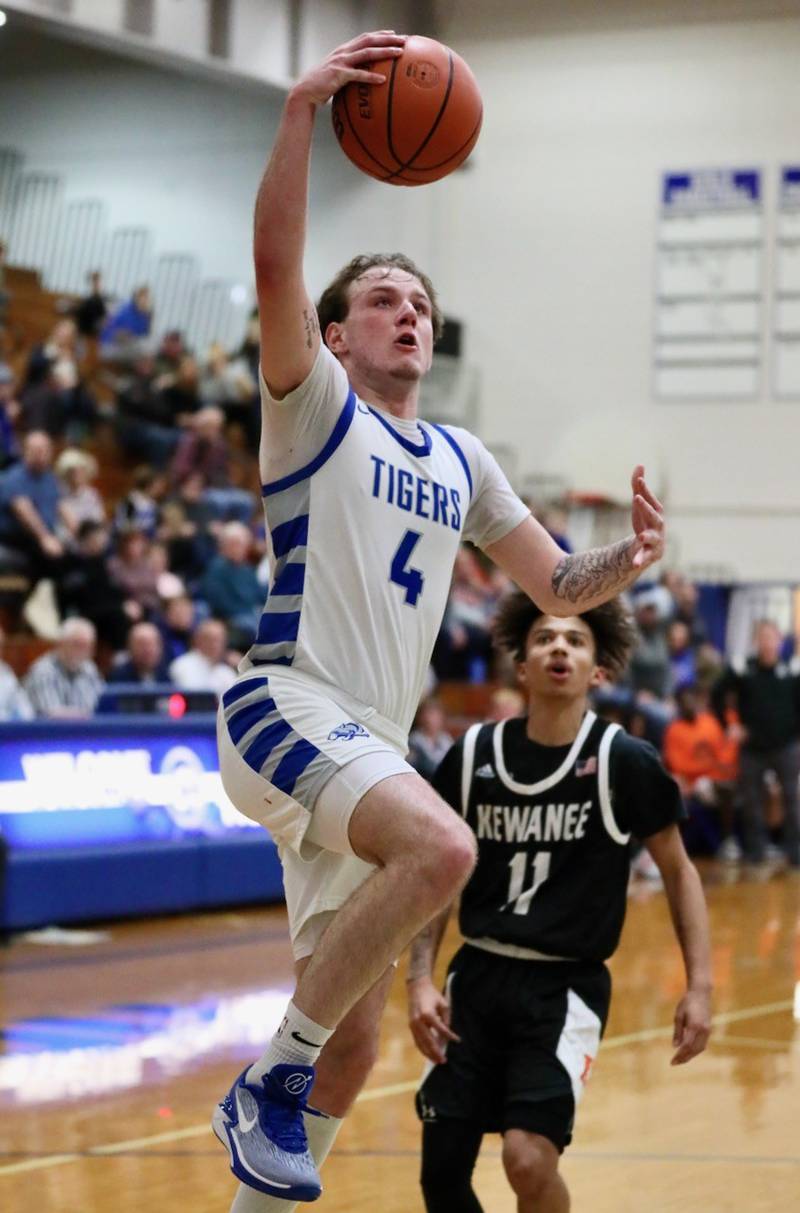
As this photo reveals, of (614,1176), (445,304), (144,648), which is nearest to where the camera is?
(614,1176)

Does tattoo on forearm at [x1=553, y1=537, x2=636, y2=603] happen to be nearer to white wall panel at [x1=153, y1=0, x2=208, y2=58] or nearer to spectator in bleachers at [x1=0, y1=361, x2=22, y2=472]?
spectator in bleachers at [x1=0, y1=361, x2=22, y2=472]

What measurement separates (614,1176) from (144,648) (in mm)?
7175

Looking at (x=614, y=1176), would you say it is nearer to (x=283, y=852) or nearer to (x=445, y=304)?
(x=283, y=852)

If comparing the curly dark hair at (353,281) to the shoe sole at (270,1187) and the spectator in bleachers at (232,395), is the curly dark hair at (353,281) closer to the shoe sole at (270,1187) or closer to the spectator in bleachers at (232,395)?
the shoe sole at (270,1187)

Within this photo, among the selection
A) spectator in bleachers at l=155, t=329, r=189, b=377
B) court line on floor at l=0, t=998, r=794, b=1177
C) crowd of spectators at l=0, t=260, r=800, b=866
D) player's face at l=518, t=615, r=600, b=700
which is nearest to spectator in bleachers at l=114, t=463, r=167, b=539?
crowd of spectators at l=0, t=260, r=800, b=866

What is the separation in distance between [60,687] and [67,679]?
0.07 metres

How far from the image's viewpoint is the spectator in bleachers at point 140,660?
1209cm

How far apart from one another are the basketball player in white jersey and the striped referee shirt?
7435 millimetres

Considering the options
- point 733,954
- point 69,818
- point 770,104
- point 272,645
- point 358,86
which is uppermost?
point 770,104

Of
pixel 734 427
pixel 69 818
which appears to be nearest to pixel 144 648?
pixel 69 818

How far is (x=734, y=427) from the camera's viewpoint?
72.9 ft

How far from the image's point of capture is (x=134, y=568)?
13773 millimetres

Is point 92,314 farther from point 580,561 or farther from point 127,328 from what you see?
point 580,561

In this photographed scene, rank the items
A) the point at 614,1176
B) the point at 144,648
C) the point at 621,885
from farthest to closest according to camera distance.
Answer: the point at 144,648
the point at 614,1176
the point at 621,885
